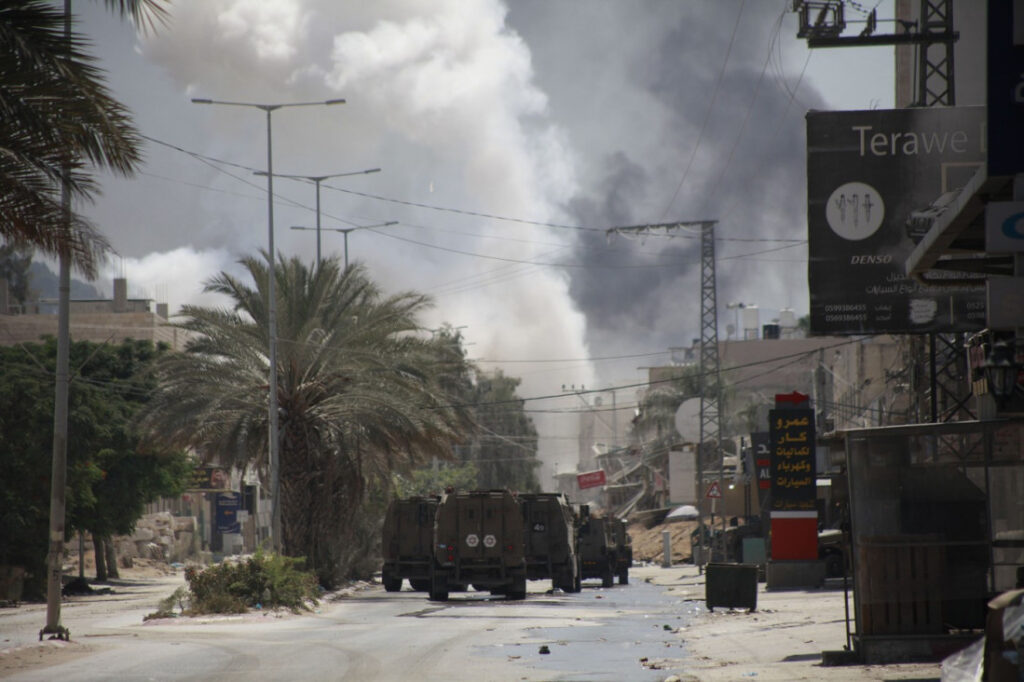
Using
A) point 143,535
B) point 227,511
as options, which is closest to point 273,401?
point 143,535

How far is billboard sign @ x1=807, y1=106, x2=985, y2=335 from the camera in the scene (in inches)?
819

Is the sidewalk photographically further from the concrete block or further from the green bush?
the concrete block

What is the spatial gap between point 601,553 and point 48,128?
29.1 meters

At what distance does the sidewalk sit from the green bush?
28.8 ft

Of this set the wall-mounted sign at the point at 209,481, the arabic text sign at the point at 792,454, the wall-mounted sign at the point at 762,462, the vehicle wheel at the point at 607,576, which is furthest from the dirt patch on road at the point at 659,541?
the arabic text sign at the point at 792,454

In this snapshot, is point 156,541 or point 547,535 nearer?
point 547,535

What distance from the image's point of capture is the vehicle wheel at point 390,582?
125ft

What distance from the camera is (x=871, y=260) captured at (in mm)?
21109

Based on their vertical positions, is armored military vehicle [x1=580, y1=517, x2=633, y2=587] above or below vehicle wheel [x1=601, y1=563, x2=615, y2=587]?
above

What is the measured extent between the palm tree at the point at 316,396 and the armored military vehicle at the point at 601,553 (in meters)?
6.47

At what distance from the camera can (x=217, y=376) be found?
33656mm

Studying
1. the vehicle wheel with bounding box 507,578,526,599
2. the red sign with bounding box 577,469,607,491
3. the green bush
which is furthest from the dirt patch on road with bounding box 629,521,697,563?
the green bush

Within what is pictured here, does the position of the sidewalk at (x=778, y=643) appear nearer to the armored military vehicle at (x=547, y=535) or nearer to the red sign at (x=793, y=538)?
the red sign at (x=793, y=538)

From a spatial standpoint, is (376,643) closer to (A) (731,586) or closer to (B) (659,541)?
(A) (731,586)
